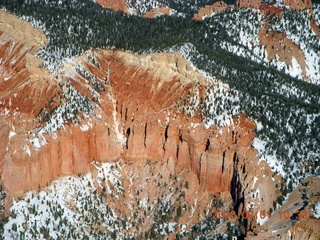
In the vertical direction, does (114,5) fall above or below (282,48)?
above

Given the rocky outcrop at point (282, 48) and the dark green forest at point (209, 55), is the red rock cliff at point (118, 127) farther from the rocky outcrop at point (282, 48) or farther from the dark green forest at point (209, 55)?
the rocky outcrop at point (282, 48)

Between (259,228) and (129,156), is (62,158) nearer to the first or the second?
(129,156)

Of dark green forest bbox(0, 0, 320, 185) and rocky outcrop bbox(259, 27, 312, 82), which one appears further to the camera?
rocky outcrop bbox(259, 27, 312, 82)

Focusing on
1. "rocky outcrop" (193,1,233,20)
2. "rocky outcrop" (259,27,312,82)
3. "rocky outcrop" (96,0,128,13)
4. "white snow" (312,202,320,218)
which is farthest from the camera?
"rocky outcrop" (96,0,128,13)

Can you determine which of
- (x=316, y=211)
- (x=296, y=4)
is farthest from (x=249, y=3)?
(x=316, y=211)

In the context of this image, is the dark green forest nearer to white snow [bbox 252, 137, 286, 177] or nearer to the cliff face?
white snow [bbox 252, 137, 286, 177]

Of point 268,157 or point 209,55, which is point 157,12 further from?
point 268,157

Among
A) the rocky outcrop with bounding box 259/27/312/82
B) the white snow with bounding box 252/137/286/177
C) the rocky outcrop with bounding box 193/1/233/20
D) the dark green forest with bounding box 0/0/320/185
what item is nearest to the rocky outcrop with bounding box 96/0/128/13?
the rocky outcrop with bounding box 193/1/233/20

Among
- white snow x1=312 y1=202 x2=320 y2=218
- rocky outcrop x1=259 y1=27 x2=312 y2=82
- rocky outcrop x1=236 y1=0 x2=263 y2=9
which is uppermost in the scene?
rocky outcrop x1=236 y1=0 x2=263 y2=9

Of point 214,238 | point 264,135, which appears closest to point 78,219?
point 214,238
